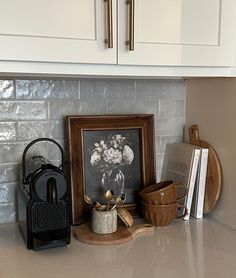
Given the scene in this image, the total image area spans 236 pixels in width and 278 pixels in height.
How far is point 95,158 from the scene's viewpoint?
155 cm

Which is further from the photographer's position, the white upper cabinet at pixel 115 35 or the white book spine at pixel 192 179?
the white book spine at pixel 192 179

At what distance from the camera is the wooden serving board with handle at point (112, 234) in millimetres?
1329

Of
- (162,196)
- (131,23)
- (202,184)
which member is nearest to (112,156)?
(162,196)

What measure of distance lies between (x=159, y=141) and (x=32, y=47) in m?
0.80

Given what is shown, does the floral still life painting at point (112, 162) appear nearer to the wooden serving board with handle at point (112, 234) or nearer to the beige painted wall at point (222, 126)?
the wooden serving board with handle at point (112, 234)

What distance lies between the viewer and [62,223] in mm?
1274

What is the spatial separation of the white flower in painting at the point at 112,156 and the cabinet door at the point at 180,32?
1.58ft

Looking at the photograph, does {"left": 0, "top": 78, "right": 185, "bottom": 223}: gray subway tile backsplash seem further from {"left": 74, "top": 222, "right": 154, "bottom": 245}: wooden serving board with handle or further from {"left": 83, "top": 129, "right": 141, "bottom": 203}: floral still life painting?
{"left": 74, "top": 222, "right": 154, "bottom": 245}: wooden serving board with handle

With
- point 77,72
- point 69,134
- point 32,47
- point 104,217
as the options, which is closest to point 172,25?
point 77,72

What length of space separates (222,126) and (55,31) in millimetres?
741

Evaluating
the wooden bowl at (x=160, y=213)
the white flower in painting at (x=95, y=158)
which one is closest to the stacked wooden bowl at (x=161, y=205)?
the wooden bowl at (x=160, y=213)

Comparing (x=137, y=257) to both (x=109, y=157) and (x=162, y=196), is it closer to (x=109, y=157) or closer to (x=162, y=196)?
(x=162, y=196)

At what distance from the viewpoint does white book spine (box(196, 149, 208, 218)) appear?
4.97 ft

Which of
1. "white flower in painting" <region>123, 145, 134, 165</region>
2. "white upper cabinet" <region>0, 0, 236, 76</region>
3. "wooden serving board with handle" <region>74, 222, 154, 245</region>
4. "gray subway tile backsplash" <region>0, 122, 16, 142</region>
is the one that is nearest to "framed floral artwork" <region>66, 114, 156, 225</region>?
"white flower in painting" <region>123, 145, 134, 165</region>
